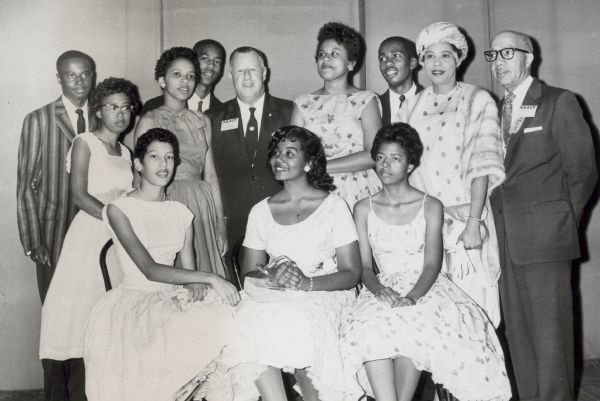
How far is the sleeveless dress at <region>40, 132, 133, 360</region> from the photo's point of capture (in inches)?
145

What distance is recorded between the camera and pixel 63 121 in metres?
4.49

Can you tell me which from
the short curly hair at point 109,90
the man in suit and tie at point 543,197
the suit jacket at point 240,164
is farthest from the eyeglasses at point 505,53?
the short curly hair at point 109,90

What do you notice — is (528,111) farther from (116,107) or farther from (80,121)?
(80,121)

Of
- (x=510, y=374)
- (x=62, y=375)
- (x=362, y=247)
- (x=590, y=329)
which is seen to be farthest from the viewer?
(x=590, y=329)

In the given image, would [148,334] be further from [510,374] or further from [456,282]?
[510,374]

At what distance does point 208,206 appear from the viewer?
3859 mm

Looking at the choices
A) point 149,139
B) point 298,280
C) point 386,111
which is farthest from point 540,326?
point 149,139

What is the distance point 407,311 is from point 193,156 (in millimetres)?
1902

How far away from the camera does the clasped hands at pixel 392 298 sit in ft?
9.25

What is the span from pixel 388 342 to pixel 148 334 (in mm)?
1153

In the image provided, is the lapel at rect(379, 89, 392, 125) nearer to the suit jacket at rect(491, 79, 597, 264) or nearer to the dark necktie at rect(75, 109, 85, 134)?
the suit jacket at rect(491, 79, 597, 264)

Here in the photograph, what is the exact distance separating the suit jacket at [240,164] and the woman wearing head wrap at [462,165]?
1.10m

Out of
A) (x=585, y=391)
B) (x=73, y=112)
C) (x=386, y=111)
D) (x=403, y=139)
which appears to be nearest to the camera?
(x=403, y=139)

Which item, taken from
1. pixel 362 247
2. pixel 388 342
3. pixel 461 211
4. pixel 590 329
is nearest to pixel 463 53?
pixel 461 211
